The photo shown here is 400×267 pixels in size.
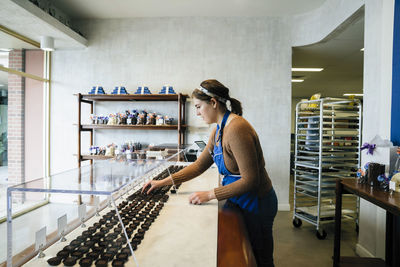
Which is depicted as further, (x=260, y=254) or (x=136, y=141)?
(x=136, y=141)

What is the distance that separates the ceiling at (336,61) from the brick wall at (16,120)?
15.9ft

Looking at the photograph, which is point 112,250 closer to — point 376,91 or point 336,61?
point 376,91

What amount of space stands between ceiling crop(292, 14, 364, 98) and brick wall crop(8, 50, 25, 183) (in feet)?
15.9

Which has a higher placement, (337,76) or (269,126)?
(337,76)

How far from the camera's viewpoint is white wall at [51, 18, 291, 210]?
446 centimetres

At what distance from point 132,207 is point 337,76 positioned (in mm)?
7687

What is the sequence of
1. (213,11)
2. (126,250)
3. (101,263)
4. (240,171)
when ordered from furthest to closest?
(213,11) → (240,171) → (126,250) → (101,263)

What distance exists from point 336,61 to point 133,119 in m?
4.57

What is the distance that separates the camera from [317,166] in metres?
3.52

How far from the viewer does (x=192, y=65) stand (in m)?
4.54

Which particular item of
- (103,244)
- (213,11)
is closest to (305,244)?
(103,244)

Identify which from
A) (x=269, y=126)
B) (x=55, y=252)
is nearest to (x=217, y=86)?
(x=55, y=252)

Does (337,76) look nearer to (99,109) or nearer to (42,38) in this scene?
(99,109)


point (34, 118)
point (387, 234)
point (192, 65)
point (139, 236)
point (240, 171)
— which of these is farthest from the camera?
point (34, 118)
